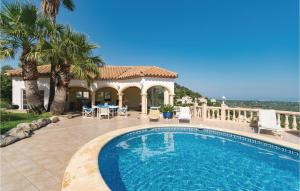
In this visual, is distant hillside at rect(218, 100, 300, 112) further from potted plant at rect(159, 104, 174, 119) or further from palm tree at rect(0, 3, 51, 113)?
palm tree at rect(0, 3, 51, 113)

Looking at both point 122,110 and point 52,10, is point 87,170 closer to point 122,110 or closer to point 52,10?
point 122,110

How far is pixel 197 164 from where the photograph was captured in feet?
20.1

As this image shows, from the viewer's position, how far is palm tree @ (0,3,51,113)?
11.2 metres

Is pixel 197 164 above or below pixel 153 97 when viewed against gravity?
below

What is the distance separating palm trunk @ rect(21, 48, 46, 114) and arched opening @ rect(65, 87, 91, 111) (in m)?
6.60

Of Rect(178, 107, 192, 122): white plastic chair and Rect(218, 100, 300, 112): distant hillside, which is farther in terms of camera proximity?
Rect(178, 107, 192, 122): white plastic chair

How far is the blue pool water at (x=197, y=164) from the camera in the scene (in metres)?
4.72

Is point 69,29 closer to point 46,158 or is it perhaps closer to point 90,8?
point 90,8

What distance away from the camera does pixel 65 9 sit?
1677 cm

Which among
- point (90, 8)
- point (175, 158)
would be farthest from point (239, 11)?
point (175, 158)

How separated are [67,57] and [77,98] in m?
11.7

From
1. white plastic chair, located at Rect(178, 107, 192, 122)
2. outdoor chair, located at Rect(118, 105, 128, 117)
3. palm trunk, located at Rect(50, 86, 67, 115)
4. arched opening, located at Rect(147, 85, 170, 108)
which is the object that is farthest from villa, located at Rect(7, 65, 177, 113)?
arched opening, located at Rect(147, 85, 170, 108)

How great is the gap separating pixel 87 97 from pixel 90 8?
1189 cm

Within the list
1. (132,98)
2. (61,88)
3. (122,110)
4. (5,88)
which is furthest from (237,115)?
(5,88)
